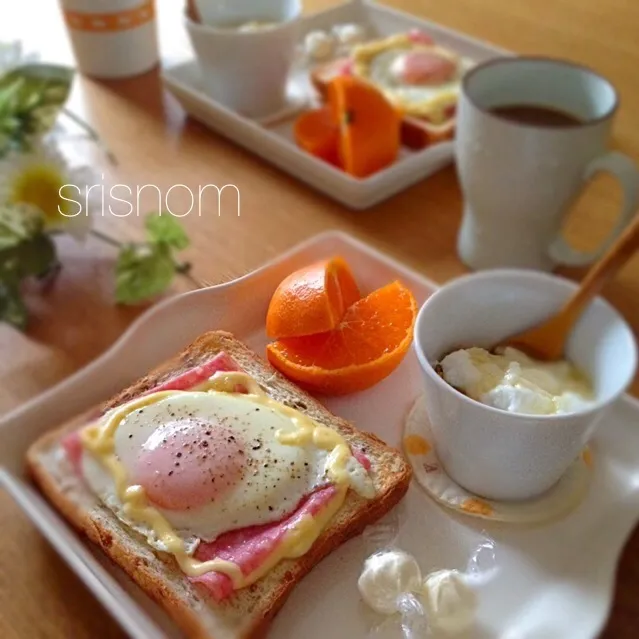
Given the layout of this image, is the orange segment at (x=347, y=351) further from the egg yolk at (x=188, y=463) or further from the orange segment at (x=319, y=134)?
the orange segment at (x=319, y=134)

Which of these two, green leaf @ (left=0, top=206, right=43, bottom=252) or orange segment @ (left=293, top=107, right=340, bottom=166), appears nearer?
green leaf @ (left=0, top=206, right=43, bottom=252)

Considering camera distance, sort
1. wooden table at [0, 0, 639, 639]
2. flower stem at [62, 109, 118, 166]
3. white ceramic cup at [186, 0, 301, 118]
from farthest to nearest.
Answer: white ceramic cup at [186, 0, 301, 118], flower stem at [62, 109, 118, 166], wooden table at [0, 0, 639, 639]

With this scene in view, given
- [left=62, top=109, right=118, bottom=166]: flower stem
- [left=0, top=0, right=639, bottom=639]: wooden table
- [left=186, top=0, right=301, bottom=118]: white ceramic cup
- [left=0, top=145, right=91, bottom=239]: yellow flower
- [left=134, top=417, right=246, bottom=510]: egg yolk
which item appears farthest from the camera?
[left=186, top=0, right=301, bottom=118]: white ceramic cup

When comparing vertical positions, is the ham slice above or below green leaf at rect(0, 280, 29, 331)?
Result: above

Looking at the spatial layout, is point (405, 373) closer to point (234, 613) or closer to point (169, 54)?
point (234, 613)

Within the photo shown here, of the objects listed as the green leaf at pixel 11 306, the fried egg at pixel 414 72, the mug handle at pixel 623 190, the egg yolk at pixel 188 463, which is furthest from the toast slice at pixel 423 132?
the egg yolk at pixel 188 463

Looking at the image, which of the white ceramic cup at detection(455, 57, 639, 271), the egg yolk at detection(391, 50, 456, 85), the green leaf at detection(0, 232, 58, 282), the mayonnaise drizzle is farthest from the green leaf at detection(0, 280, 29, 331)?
the egg yolk at detection(391, 50, 456, 85)

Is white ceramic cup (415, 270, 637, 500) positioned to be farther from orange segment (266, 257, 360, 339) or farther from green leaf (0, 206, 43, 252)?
green leaf (0, 206, 43, 252)
